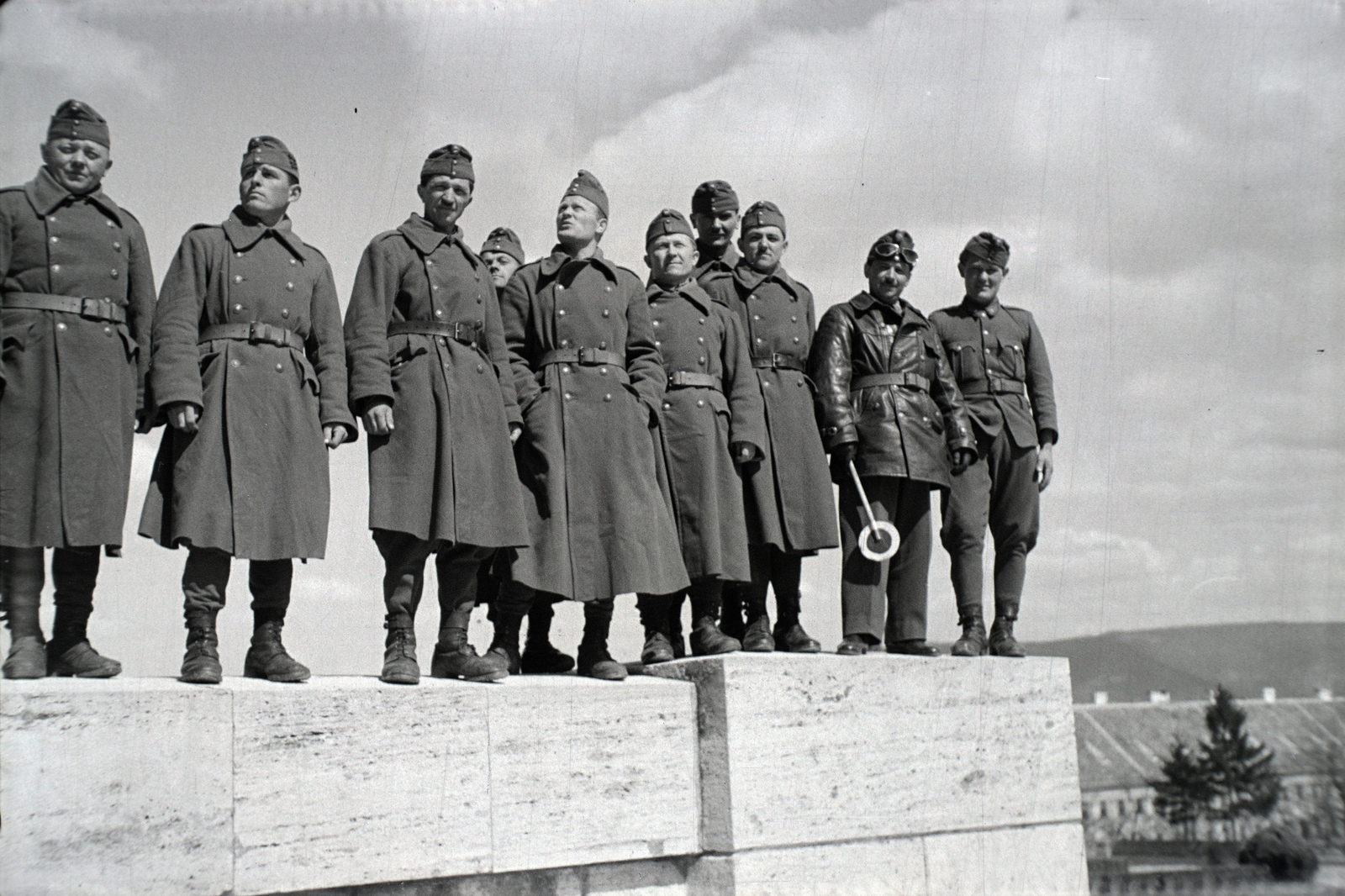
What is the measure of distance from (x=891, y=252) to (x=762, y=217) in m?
0.71

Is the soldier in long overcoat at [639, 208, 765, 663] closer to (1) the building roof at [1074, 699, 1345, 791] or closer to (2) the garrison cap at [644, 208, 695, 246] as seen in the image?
(2) the garrison cap at [644, 208, 695, 246]

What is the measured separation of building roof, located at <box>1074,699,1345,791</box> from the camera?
6199 millimetres

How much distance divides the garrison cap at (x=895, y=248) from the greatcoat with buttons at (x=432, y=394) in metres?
2.33

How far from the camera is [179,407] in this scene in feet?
17.2

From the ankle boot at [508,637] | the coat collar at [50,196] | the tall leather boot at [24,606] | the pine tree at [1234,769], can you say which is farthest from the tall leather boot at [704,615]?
the coat collar at [50,196]

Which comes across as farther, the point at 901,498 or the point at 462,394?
the point at 901,498

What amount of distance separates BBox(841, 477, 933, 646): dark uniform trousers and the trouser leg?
12.4 feet

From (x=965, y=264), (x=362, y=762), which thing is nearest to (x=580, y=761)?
(x=362, y=762)

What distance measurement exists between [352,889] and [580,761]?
1047 millimetres

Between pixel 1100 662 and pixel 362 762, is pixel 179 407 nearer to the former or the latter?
pixel 362 762

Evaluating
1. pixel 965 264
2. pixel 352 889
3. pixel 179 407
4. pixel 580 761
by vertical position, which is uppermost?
pixel 965 264

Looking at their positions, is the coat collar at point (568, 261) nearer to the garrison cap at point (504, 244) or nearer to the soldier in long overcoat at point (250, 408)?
the soldier in long overcoat at point (250, 408)

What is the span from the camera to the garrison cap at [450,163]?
6121mm

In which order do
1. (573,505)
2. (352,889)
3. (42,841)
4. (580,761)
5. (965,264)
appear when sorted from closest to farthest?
1. (42,841)
2. (352,889)
3. (580,761)
4. (573,505)
5. (965,264)
